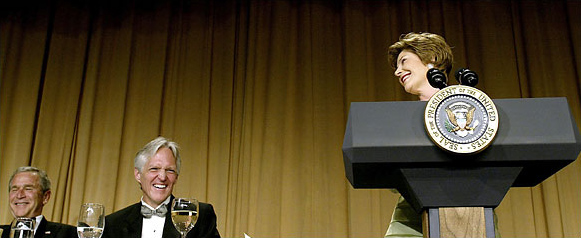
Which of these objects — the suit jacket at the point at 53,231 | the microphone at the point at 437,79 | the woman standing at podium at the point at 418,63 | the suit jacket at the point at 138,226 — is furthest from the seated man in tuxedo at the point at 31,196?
the microphone at the point at 437,79

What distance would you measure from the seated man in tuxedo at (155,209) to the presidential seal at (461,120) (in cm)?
173

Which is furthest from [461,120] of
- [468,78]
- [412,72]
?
[412,72]

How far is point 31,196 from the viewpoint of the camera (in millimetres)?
2938

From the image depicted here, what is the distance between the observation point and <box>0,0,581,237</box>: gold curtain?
3945 mm

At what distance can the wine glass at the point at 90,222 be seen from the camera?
5.14 feet

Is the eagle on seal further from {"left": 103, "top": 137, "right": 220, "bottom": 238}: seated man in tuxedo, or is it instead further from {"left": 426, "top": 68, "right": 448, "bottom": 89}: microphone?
{"left": 103, "top": 137, "right": 220, "bottom": 238}: seated man in tuxedo

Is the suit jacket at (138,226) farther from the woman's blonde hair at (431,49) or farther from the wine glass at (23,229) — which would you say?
the woman's blonde hair at (431,49)

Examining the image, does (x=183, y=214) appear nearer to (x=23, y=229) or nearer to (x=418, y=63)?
(x=23, y=229)

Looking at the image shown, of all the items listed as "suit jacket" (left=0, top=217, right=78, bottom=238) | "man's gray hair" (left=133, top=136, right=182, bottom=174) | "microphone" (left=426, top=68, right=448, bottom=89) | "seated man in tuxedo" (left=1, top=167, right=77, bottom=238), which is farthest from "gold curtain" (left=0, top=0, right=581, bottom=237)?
"microphone" (left=426, top=68, right=448, bottom=89)

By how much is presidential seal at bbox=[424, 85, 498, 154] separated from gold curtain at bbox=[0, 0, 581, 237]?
10.1 feet

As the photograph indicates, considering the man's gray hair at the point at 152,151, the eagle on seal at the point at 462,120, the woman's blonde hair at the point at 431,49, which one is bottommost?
the eagle on seal at the point at 462,120

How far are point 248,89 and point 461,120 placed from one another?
3472 mm

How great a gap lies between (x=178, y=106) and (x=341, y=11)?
1366mm

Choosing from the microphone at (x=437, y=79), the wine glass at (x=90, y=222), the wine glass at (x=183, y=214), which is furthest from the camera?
the wine glass at (x=183, y=214)
